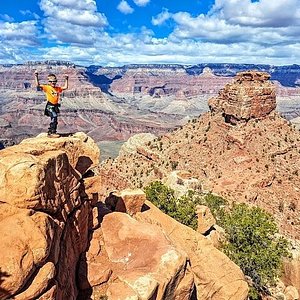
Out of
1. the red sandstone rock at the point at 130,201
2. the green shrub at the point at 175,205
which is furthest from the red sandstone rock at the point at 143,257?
the green shrub at the point at 175,205

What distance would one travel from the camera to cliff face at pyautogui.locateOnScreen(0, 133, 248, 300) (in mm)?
19172

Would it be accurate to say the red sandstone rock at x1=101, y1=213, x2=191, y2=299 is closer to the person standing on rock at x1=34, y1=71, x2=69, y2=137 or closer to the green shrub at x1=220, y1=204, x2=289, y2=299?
the person standing on rock at x1=34, y1=71, x2=69, y2=137

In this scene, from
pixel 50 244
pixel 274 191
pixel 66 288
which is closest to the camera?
pixel 50 244

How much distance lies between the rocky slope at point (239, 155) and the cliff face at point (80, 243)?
47.6 metres

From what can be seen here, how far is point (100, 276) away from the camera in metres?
24.8

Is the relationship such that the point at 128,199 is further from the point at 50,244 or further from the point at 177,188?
the point at 177,188

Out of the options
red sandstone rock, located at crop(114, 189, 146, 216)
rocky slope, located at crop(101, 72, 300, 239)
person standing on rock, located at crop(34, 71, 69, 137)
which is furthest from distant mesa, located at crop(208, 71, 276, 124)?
person standing on rock, located at crop(34, 71, 69, 137)

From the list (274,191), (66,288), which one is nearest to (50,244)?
(66,288)

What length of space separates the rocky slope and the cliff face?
47613 mm

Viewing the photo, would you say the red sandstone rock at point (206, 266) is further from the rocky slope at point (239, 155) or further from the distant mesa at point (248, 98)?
the distant mesa at point (248, 98)

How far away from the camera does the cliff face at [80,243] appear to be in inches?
755

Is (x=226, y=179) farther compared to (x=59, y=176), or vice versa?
(x=226, y=179)

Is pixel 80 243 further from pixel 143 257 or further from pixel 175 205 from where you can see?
pixel 175 205

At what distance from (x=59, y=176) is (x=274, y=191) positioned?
64.7m
